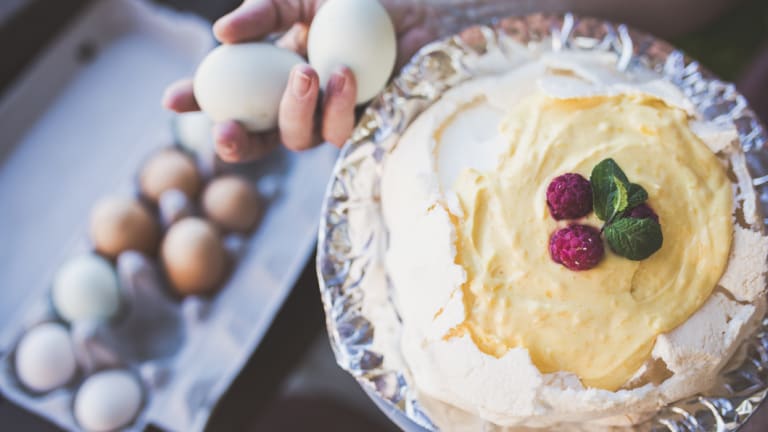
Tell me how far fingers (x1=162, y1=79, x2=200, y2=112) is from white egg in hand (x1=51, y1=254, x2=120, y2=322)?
468 millimetres

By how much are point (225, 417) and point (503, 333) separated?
71 cm

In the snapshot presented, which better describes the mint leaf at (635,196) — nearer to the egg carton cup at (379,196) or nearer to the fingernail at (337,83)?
the egg carton cup at (379,196)

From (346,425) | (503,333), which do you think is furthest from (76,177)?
(503,333)

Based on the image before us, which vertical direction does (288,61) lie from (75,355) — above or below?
above

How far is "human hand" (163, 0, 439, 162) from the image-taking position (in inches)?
40.2

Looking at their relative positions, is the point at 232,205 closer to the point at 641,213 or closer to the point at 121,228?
the point at 121,228

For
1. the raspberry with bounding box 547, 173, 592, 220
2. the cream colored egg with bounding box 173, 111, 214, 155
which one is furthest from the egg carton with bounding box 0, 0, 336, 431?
the raspberry with bounding box 547, 173, 592, 220

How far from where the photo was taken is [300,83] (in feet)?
3.22

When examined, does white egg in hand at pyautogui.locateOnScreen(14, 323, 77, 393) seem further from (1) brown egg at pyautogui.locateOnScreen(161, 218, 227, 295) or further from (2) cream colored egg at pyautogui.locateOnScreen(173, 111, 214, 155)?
(2) cream colored egg at pyautogui.locateOnScreen(173, 111, 214, 155)

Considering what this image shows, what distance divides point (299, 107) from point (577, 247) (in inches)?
17.6

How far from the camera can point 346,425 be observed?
62.0 inches

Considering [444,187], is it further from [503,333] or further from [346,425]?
[346,425]

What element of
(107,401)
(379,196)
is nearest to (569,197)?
(379,196)

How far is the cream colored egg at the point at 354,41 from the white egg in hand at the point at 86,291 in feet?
2.22
